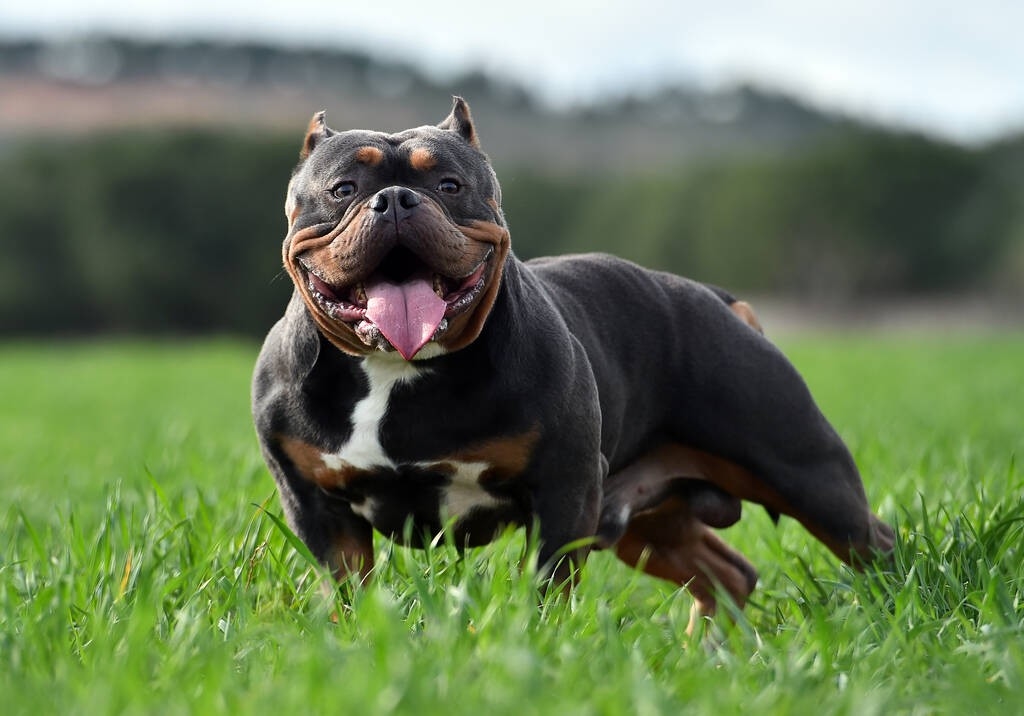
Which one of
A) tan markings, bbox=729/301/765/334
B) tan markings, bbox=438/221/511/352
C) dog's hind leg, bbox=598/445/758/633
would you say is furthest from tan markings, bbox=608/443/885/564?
tan markings, bbox=438/221/511/352

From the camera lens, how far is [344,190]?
354 centimetres

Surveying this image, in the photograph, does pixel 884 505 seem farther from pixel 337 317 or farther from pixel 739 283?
pixel 739 283

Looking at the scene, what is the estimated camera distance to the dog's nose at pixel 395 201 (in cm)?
330

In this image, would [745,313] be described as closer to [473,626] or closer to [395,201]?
[395,201]

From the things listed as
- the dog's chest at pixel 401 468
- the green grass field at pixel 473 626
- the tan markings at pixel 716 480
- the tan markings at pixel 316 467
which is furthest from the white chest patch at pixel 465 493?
the tan markings at pixel 716 480

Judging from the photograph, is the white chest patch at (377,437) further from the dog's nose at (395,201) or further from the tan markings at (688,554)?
the tan markings at (688,554)

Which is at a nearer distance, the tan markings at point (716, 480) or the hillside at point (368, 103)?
the tan markings at point (716, 480)

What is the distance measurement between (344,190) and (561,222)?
35012mm

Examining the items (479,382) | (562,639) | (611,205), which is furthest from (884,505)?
(611,205)

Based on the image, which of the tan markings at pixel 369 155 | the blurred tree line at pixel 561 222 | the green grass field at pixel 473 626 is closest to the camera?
the green grass field at pixel 473 626

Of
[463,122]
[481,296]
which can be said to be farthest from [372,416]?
[463,122]

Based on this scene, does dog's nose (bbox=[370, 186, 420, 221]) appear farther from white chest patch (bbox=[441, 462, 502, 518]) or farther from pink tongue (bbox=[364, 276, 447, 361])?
white chest patch (bbox=[441, 462, 502, 518])

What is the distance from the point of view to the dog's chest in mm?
3480

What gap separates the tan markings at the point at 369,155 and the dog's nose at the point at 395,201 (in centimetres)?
23
